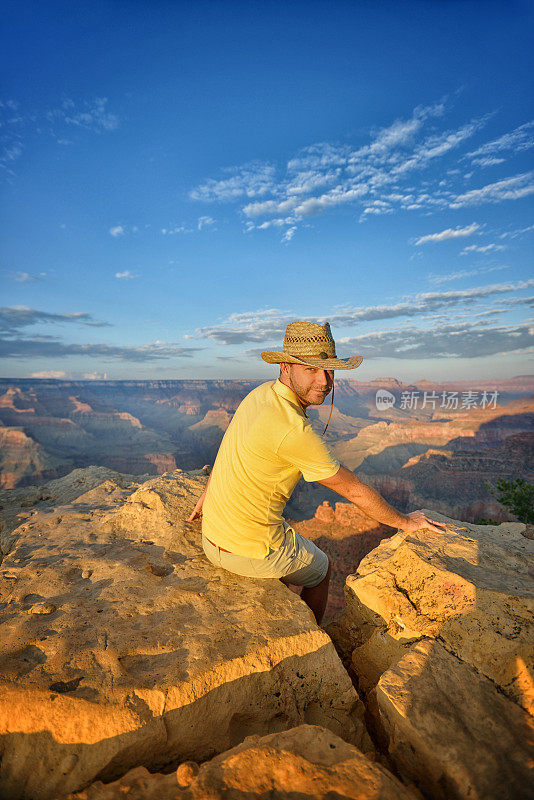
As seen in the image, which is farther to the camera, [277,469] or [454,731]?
[277,469]

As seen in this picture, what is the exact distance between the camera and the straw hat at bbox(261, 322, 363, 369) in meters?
1.95

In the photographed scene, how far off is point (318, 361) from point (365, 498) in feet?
2.84

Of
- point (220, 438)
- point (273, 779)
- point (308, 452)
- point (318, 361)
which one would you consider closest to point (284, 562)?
point (308, 452)

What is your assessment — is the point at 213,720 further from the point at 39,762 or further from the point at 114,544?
the point at 114,544

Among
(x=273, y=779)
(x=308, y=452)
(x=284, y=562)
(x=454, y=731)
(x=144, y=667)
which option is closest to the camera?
(x=273, y=779)

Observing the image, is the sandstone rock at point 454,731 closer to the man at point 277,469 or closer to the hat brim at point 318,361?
the man at point 277,469

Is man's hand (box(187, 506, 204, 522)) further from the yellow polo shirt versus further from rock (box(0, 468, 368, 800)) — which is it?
the yellow polo shirt

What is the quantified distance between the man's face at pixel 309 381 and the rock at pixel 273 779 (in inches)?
57.6

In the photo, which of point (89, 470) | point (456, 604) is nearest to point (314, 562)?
point (456, 604)

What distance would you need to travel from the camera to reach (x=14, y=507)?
4.77 metres

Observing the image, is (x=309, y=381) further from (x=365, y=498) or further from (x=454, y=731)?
(x=454, y=731)

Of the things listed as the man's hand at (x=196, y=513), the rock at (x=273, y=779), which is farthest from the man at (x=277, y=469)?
the rock at (x=273, y=779)

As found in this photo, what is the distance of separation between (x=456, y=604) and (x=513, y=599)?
0.28 m

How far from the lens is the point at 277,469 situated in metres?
1.96
